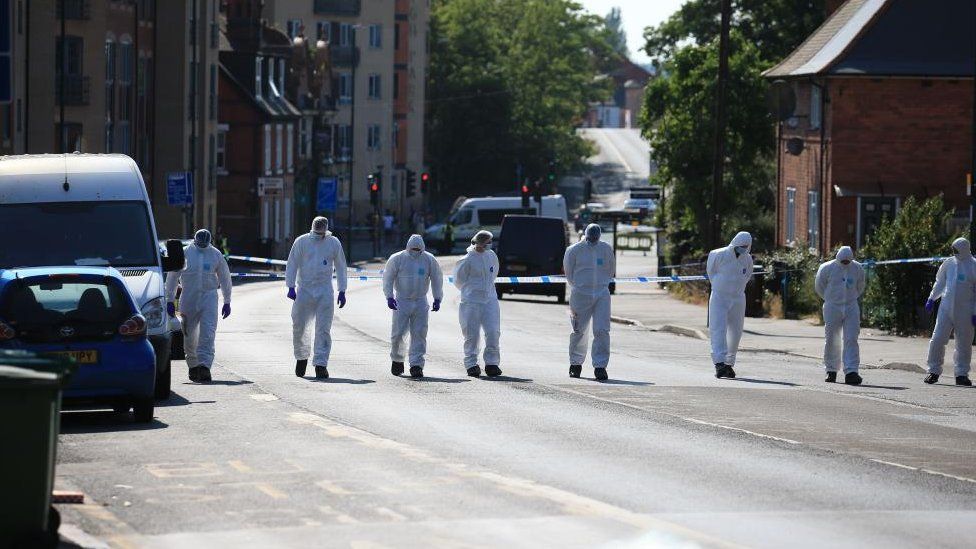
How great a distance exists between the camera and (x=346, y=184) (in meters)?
104

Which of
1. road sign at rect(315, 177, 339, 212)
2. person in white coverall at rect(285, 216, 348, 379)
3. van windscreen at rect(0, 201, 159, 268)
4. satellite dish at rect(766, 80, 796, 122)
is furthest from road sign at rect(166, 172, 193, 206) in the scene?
van windscreen at rect(0, 201, 159, 268)

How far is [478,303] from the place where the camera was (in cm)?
2286

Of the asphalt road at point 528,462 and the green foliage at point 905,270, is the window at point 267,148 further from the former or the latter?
the asphalt road at point 528,462

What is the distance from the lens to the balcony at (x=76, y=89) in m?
55.8

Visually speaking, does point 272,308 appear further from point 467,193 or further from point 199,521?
point 467,193

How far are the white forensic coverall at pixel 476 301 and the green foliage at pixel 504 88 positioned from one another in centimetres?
9433

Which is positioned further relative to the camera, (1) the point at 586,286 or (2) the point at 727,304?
(2) the point at 727,304

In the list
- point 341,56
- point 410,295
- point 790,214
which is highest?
point 341,56

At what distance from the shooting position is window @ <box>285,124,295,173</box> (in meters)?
83.4

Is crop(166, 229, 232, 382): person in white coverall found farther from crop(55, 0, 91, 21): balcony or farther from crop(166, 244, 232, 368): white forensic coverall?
crop(55, 0, 91, 21): balcony

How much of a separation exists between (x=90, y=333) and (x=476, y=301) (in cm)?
701

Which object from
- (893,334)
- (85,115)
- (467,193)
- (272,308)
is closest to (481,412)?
(893,334)

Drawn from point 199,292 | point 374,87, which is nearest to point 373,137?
point 374,87

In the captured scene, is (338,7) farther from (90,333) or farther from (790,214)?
(90,333)
